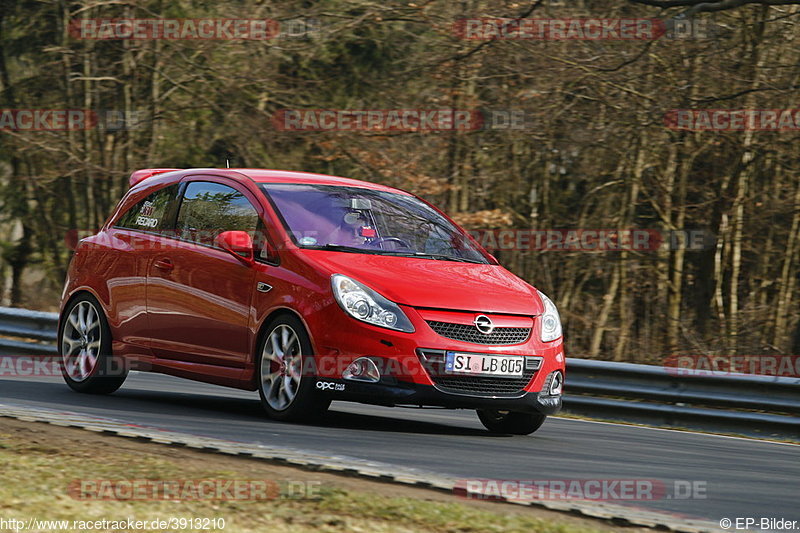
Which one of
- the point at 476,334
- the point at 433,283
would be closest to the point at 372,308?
the point at 433,283

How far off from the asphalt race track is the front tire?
12 centimetres

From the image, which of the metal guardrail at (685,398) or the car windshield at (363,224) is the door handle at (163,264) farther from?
the metal guardrail at (685,398)

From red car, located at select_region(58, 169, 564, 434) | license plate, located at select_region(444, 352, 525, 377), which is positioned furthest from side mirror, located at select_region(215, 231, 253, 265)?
license plate, located at select_region(444, 352, 525, 377)

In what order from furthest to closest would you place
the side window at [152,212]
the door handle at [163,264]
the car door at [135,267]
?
the side window at [152,212]
the car door at [135,267]
the door handle at [163,264]

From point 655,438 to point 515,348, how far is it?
1.92 m

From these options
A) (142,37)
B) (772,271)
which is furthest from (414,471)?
(142,37)

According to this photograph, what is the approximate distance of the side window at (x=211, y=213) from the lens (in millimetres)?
8758

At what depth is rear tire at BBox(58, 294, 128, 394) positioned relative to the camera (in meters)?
9.57

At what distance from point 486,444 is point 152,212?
3364 millimetres

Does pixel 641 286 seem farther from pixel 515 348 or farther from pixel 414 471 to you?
pixel 414 471

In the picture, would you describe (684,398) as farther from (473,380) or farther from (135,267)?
(135,267)

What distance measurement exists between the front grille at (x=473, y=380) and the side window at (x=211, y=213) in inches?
66.2

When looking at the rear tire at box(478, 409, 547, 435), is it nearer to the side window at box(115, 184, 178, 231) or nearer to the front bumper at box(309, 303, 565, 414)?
the front bumper at box(309, 303, 565, 414)

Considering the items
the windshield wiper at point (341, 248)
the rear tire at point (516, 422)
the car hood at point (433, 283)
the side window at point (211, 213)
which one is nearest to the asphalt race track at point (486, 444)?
the rear tire at point (516, 422)
